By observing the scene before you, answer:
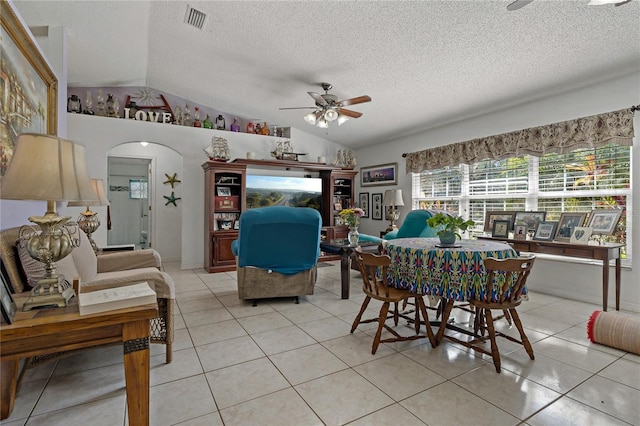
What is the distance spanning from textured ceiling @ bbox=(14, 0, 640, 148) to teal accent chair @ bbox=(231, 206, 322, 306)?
1.91m

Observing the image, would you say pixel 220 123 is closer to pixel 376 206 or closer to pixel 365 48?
pixel 365 48

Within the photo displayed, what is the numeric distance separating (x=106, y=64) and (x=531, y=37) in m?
5.16

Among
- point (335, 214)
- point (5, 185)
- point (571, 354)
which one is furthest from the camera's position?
point (335, 214)

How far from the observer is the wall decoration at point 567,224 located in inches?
140

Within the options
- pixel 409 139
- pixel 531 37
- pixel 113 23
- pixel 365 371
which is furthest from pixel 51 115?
pixel 409 139

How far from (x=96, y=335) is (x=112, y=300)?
0.48ft

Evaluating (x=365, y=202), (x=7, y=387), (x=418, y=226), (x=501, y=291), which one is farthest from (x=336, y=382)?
(x=365, y=202)

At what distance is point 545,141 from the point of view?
3984mm

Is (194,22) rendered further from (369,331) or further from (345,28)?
(369,331)

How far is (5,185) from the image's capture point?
1245 mm

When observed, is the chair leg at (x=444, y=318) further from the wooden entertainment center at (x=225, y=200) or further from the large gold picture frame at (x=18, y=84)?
the wooden entertainment center at (x=225, y=200)

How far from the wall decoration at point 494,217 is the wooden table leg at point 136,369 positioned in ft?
14.3

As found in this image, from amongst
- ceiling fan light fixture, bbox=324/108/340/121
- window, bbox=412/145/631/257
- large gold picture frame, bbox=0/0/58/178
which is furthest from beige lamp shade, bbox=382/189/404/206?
large gold picture frame, bbox=0/0/58/178

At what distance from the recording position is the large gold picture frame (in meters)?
1.90
